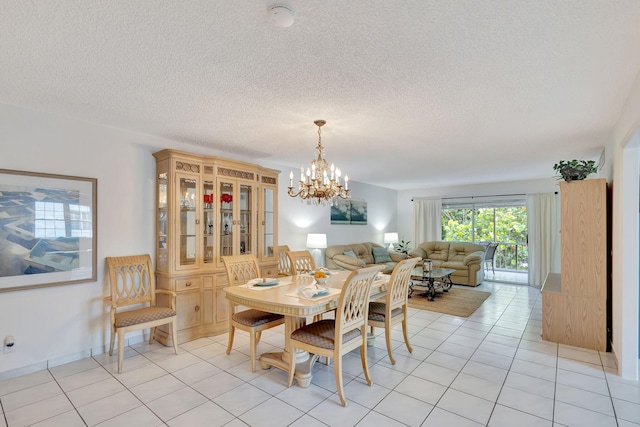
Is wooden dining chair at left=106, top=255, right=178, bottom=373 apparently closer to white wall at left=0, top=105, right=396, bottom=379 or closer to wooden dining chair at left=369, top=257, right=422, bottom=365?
white wall at left=0, top=105, right=396, bottom=379

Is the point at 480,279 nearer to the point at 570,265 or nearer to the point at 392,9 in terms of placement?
the point at 570,265

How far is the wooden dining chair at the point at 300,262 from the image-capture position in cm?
398

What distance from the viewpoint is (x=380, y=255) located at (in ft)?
23.6

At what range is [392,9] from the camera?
1496mm

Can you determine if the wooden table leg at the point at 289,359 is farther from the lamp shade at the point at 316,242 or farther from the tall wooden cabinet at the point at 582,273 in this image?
the tall wooden cabinet at the point at 582,273

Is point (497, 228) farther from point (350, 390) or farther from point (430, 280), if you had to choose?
point (350, 390)

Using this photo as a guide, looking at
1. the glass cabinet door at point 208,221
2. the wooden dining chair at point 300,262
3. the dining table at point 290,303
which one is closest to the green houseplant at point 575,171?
the dining table at point 290,303

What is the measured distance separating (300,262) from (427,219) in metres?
5.25

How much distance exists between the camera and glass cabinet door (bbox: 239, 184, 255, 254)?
416 centimetres

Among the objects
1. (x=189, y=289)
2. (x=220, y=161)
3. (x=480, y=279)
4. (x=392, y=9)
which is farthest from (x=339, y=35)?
(x=480, y=279)

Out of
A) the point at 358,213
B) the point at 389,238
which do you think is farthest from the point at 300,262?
the point at 389,238

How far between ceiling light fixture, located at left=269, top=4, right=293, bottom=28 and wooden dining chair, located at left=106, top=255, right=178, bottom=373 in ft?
9.37

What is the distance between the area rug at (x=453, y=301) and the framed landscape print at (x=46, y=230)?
4440 mm

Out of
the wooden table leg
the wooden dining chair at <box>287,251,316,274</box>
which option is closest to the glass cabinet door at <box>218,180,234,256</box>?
the wooden dining chair at <box>287,251,316,274</box>
